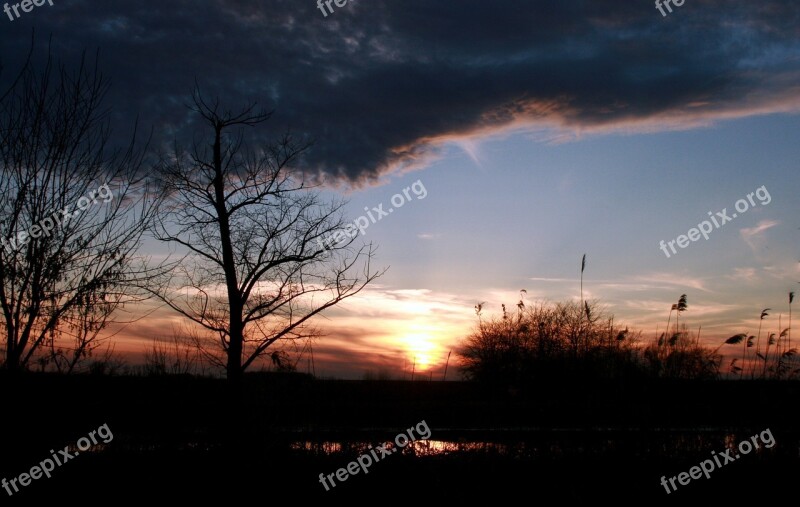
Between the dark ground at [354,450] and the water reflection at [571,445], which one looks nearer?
the dark ground at [354,450]

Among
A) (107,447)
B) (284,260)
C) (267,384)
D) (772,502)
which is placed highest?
(284,260)

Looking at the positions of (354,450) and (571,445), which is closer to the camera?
(354,450)

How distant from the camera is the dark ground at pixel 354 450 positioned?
9.44 meters

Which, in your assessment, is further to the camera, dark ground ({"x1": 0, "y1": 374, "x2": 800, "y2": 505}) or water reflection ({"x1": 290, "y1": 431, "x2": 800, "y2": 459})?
water reflection ({"x1": 290, "y1": 431, "x2": 800, "y2": 459})

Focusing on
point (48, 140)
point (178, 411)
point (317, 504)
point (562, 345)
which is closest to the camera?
point (317, 504)

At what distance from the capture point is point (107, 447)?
39.5 feet

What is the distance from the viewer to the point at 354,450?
453 inches

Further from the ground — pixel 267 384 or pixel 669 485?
pixel 267 384

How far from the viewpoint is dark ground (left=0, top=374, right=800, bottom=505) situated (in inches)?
372

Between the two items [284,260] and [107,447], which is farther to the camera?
[284,260]

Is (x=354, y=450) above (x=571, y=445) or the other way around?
above

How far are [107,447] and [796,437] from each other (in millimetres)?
13516

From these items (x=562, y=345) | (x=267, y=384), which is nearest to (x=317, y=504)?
(x=267, y=384)

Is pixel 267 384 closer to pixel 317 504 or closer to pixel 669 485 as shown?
pixel 317 504
